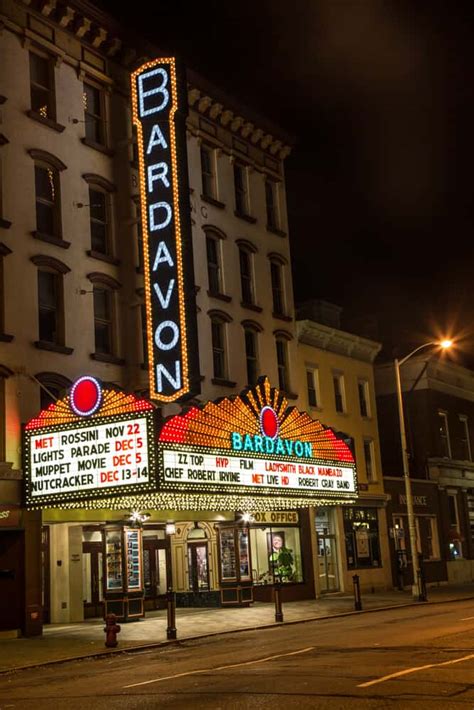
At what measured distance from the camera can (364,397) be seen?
42.8 metres

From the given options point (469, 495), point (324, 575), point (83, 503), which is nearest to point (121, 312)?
point (83, 503)

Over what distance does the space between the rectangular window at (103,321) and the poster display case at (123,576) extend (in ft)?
19.8

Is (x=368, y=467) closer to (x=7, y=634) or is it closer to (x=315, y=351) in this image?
(x=315, y=351)

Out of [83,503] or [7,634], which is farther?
[83,503]

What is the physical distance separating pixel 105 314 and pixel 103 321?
466mm

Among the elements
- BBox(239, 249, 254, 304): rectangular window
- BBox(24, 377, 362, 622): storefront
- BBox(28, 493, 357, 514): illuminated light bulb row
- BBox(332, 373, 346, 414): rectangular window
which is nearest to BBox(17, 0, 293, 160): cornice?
BBox(239, 249, 254, 304): rectangular window

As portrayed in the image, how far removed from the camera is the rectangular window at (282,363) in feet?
124

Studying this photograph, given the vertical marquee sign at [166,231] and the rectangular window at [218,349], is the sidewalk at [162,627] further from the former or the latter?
the rectangular window at [218,349]

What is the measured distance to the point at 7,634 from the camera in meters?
24.0

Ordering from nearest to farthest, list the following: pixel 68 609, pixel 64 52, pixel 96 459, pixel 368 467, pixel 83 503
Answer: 1. pixel 96 459
2. pixel 83 503
3. pixel 68 609
4. pixel 64 52
5. pixel 368 467

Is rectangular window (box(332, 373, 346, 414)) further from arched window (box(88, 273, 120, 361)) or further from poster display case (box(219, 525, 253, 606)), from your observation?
arched window (box(88, 273, 120, 361))

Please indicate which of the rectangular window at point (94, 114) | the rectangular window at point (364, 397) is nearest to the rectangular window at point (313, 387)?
the rectangular window at point (364, 397)

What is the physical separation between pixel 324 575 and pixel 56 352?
1698 cm

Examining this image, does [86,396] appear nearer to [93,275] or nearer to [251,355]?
[93,275]
